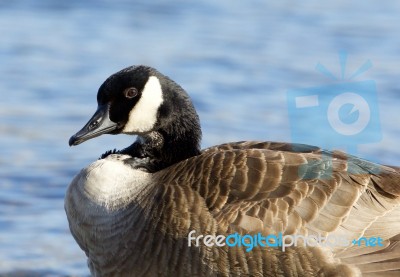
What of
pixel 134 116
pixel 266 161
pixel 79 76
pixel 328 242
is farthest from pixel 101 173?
pixel 79 76

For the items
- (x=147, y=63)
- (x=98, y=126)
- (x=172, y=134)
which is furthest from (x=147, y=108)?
(x=147, y=63)

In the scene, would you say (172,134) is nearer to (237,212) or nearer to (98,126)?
(98,126)

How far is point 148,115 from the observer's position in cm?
684

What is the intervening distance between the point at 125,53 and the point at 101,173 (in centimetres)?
656

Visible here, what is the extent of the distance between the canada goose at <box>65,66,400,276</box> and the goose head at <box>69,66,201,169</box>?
0.04 metres

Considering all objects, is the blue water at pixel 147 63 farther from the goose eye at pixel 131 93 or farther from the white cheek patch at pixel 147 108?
the goose eye at pixel 131 93

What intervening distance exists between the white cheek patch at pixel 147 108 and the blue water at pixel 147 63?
1782mm

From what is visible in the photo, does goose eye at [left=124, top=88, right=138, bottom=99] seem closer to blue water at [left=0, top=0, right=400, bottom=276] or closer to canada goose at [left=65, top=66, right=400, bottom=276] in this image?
canada goose at [left=65, top=66, right=400, bottom=276]

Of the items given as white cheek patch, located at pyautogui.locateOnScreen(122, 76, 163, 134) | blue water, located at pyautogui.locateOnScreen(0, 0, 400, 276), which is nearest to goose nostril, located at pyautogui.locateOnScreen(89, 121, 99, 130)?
white cheek patch, located at pyautogui.locateOnScreen(122, 76, 163, 134)

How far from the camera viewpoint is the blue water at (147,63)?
9.24m

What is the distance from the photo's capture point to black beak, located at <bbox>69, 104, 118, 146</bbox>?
6737 mm

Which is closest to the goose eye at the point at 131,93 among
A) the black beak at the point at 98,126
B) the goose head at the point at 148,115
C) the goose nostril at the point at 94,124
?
the goose head at the point at 148,115

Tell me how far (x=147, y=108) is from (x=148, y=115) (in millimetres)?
53

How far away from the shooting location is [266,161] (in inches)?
251
